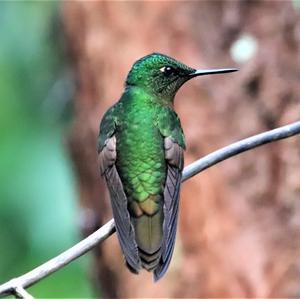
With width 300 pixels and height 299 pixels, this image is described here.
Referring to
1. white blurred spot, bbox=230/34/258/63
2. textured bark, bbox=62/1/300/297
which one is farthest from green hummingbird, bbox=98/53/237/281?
white blurred spot, bbox=230/34/258/63

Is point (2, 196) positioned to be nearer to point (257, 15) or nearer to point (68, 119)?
point (68, 119)

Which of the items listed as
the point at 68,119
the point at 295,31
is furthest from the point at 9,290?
the point at 68,119

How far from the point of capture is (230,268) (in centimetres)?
626

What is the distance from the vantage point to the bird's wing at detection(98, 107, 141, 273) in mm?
3668

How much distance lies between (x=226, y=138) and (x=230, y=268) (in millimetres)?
722

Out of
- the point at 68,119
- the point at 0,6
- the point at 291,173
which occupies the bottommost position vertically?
the point at 291,173

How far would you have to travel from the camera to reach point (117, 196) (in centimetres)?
389

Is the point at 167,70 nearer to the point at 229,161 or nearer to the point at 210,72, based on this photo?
the point at 210,72

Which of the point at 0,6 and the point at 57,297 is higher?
the point at 0,6

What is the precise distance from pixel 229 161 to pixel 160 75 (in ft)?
6.78

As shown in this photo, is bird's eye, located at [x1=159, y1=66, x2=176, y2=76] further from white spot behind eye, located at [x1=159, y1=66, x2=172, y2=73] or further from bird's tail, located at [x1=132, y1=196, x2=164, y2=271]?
bird's tail, located at [x1=132, y1=196, x2=164, y2=271]

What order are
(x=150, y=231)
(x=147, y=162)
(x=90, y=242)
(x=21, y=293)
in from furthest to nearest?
1. (x=147, y=162)
2. (x=150, y=231)
3. (x=90, y=242)
4. (x=21, y=293)

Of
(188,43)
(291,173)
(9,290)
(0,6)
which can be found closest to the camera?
(9,290)

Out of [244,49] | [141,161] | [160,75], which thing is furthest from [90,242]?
[244,49]
